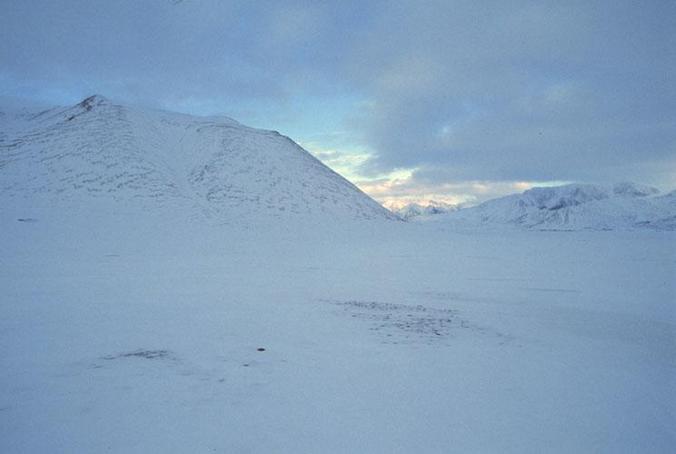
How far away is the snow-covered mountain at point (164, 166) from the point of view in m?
47.6

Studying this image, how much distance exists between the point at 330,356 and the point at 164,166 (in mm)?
56191

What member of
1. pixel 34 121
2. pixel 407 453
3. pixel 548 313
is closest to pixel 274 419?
pixel 407 453

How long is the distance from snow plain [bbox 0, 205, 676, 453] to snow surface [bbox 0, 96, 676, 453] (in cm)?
4

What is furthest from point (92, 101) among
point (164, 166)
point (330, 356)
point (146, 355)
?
point (330, 356)

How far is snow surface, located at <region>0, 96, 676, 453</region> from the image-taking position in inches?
193

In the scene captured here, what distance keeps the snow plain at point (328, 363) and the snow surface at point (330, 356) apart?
37mm

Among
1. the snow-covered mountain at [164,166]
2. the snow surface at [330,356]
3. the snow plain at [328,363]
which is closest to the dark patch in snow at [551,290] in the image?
the snow surface at [330,356]

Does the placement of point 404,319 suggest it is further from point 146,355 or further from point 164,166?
point 164,166

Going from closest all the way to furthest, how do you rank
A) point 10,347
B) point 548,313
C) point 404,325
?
point 10,347
point 404,325
point 548,313

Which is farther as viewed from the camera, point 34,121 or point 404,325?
point 34,121

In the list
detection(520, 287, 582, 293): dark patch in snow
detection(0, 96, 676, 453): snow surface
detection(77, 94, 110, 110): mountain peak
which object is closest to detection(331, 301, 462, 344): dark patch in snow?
detection(0, 96, 676, 453): snow surface

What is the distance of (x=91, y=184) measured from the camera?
47.7 metres

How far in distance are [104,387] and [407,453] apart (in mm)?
4540

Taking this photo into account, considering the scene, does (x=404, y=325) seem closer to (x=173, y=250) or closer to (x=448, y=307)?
(x=448, y=307)
